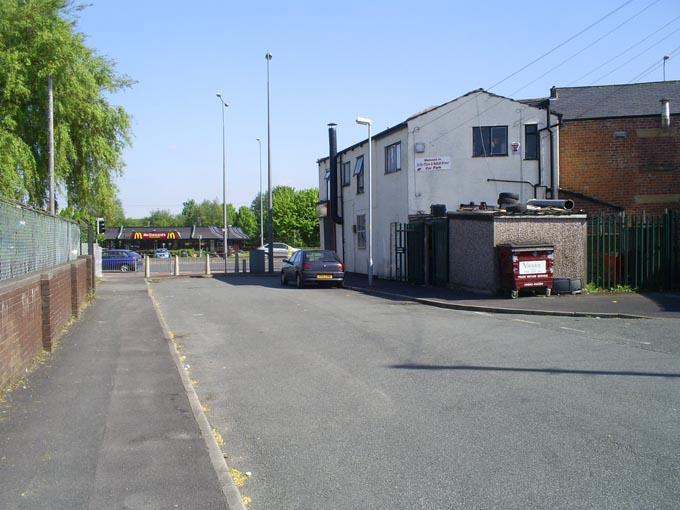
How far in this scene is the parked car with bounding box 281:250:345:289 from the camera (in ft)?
79.4

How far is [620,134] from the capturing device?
81.7ft

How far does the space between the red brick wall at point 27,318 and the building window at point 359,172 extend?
1915 cm

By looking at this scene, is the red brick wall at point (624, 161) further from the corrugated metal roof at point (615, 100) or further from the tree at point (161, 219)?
the tree at point (161, 219)

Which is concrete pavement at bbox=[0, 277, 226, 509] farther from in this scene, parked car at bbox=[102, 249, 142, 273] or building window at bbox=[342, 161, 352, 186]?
parked car at bbox=[102, 249, 142, 273]

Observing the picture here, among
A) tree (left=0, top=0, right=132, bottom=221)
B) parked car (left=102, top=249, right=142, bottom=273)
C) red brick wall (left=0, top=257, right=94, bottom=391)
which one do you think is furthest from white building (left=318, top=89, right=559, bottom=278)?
parked car (left=102, top=249, right=142, bottom=273)

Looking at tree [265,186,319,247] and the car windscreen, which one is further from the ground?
→ tree [265,186,319,247]

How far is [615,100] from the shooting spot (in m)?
26.8

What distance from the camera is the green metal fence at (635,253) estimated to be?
61.0 feet

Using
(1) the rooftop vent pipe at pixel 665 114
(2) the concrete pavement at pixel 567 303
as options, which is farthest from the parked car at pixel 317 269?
(1) the rooftop vent pipe at pixel 665 114

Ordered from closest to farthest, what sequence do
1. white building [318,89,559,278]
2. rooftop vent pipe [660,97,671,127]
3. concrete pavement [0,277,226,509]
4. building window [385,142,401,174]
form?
concrete pavement [0,277,226,509]
rooftop vent pipe [660,97,671,127]
white building [318,89,559,278]
building window [385,142,401,174]

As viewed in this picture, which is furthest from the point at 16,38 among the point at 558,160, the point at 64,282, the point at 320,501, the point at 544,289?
the point at 320,501

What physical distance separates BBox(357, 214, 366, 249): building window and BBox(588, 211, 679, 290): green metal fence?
1302cm

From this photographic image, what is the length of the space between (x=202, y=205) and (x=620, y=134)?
136086mm

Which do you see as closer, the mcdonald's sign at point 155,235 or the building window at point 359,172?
the building window at point 359,172
